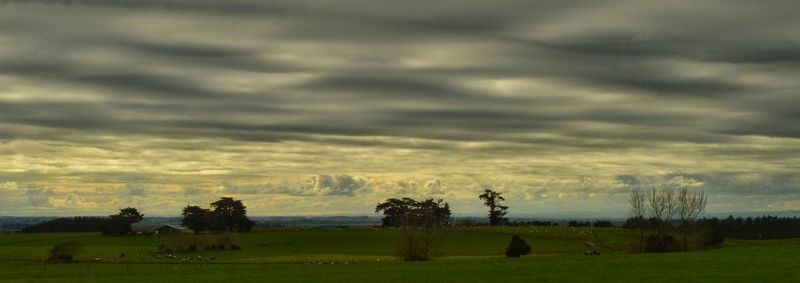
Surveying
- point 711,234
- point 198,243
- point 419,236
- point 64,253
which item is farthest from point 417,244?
point 711,234

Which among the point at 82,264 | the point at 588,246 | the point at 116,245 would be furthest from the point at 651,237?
the point at 116,245

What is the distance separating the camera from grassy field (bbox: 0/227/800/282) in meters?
61.8

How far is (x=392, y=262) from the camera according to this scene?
94.4 m

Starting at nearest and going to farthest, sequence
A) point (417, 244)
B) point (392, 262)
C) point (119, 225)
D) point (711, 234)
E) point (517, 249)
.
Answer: point (392, 262) < point (517, 249) < point (417, 244) < point (711, 234) < point (119, 225)

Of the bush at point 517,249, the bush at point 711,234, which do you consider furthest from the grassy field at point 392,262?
the bush at point 711,234

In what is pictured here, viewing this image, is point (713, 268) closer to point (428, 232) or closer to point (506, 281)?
point (506, 281)

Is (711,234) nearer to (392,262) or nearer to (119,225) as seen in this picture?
(392,262)

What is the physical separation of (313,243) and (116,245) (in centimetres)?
3411

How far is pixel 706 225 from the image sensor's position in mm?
135375

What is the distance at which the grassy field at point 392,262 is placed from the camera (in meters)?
61.8

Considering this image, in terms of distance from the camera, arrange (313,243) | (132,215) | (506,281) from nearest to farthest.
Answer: (506,281) < (313,243) < (132,215)

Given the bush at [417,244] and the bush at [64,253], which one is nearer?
the bush at [417,244]

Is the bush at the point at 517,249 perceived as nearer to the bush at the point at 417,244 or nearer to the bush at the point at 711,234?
the bush at the point at 417,244

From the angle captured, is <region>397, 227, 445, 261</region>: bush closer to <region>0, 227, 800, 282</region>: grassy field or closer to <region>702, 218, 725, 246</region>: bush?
<region>0, 227, 800, 282</region>: grassy field
